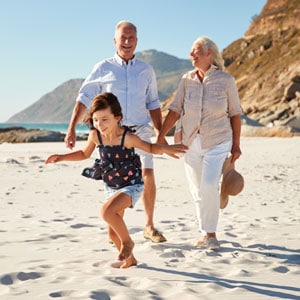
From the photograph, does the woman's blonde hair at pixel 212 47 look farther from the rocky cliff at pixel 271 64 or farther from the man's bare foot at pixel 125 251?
the rocky cliff at pixel 271 64

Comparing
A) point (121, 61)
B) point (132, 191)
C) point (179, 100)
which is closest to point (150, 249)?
point (132, 191)

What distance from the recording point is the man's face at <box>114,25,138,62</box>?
5.29 meters

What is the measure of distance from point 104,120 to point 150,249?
4.93 ft

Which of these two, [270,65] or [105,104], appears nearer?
[105,104]

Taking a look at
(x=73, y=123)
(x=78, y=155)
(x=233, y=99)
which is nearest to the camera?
(x=78, y=155)

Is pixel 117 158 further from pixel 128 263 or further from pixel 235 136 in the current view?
pixel 235 136

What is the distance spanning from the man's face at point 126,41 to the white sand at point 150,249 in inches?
77.3

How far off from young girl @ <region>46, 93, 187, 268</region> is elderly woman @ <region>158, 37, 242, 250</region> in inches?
31.8

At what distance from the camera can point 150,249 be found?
16.7 feet

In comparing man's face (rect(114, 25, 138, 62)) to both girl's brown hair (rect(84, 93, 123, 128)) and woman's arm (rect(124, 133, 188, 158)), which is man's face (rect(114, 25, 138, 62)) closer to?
girl's brown hair (rect(84, 93, 123, 128))

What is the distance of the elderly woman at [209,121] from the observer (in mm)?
5137

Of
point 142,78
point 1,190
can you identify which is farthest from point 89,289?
point 1,190

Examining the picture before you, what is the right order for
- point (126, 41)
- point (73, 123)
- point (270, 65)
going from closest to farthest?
point (73, 123), point (126, 41), point (270, 65)

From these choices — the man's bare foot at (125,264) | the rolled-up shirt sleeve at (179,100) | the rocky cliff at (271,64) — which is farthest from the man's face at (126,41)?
the rocky cliff at (271,64)
